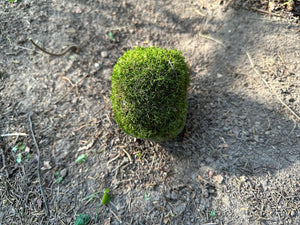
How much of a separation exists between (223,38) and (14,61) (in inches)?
129

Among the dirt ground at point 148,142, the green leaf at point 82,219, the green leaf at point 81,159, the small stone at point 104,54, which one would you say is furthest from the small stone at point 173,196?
the small stone at point 104,54

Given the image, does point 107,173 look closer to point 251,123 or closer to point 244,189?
point 244,189

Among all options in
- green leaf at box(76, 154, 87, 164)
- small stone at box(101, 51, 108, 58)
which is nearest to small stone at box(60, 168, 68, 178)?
green leaf at box(76, 154, 87, 164)

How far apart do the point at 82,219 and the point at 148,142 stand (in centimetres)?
116

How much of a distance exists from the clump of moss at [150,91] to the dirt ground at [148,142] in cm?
53

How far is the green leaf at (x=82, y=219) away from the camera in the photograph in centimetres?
236

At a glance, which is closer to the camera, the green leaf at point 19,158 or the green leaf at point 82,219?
the green leaf at point 82,219

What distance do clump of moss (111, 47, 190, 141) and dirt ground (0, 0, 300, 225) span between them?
531mm

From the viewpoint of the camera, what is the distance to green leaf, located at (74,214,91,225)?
92.7 inches

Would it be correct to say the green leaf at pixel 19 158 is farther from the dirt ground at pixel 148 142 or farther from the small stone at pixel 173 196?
the small stone at pixel 173 196

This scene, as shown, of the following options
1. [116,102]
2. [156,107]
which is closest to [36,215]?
[116,102]

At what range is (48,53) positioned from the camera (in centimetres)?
316

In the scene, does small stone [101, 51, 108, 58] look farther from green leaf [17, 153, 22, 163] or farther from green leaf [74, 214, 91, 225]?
green leaf [74, 214, 91, 225]

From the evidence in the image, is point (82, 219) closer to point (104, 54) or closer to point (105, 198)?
point (105, 198)
